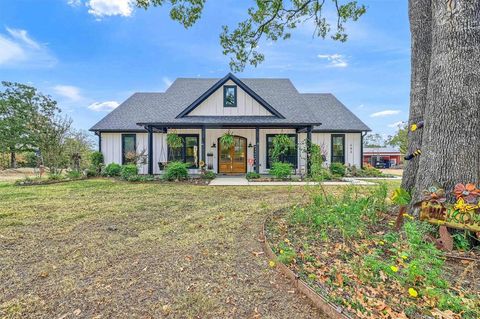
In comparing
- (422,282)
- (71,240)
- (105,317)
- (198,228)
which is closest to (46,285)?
(105,317)

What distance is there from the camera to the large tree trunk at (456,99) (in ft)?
10.3

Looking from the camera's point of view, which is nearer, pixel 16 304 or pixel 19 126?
pixel 16 304

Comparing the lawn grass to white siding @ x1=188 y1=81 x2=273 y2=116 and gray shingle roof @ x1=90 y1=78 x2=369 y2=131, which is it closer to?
gray shingle roof @ x1=90 y1=78 x2=369 y2=131

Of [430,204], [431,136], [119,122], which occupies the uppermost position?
[119,122]

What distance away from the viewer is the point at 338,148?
15.5 meters

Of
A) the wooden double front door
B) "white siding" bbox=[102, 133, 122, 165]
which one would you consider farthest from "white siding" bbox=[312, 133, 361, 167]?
"white siding" bbox=[102, 133, 122, 165]

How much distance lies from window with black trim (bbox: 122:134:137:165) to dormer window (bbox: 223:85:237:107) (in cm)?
593

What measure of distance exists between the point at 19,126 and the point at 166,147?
727 inches

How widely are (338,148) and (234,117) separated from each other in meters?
7.14

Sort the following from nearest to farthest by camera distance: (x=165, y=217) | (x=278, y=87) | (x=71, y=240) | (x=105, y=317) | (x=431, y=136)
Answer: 1. (x=105, y=317)
2. (x=431, y=136)
3. (x=71, y=240)
4. (x=165, y=217)
5. (x=278, y=87)

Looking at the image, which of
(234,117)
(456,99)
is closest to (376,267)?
(456,99)

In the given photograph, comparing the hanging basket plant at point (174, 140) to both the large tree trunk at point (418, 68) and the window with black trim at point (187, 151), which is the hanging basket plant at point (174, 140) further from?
the large tree trunk at point (418, 68)

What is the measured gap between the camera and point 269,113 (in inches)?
527

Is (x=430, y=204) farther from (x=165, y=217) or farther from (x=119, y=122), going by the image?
(x=119, y=122)
